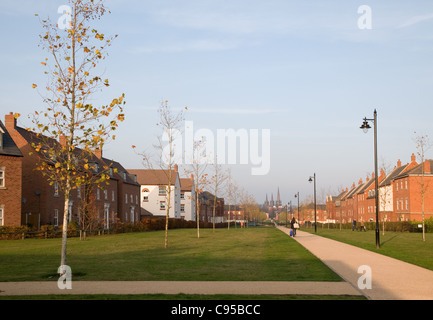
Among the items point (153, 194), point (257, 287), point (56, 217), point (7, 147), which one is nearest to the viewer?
point (257, 287)

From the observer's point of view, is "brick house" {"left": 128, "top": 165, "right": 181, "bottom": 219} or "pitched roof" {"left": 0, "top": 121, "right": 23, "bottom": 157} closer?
"pitched roof" {"left": 0, "top": 121, "right": 23, "bottom": 157}

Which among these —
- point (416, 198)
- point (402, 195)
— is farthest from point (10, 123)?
point (402, 195)

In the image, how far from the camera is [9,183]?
36.6m

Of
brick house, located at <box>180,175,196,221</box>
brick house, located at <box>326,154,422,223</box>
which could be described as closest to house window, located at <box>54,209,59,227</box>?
brick house, located at <box>326,154,422,223</box>

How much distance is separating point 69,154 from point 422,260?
1420 cm

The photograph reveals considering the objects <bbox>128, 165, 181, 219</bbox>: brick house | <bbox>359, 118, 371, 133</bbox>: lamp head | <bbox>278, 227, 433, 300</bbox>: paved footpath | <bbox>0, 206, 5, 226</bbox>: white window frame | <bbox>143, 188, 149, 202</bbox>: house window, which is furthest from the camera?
<bbox>143, 188, 149, 202</bbox>: house window

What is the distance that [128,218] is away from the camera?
66.2 metres

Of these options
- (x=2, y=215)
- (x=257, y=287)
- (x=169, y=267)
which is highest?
(x=2, y=215)

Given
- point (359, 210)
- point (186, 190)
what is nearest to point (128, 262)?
point (186, 190)

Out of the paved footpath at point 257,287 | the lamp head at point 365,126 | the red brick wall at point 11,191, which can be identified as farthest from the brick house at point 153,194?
the paved footpath at point 257,287

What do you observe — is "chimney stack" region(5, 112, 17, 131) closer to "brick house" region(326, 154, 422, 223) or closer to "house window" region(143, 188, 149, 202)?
"brick house" region(326, 154, 422, 223)

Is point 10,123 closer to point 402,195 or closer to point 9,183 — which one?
point 9,183

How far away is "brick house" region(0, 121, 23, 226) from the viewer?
119ft

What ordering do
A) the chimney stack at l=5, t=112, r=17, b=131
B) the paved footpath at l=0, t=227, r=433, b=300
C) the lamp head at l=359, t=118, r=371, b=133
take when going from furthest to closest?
1. the chimney stack at l=5, t=112, r=17, b=131
2. the lamp head at l=359, t=118, r=371, b=133
3. the paved footpath at l=0, t=227, r=433, b=300
